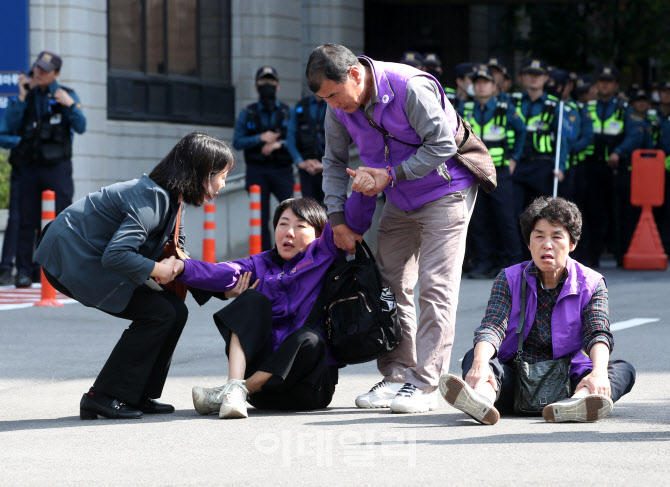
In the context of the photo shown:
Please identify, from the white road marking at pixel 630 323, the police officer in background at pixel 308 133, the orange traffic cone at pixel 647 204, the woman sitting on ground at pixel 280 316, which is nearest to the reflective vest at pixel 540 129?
the orange traffic cone at pixel 647 204

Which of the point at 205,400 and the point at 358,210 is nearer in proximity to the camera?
the point at 205,400

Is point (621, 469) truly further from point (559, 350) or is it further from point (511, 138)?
point (511, 138)

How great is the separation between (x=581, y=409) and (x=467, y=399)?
0.52m

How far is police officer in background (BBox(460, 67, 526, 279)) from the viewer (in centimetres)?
1412

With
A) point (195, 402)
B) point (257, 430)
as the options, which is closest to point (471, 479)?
point (257, 430)

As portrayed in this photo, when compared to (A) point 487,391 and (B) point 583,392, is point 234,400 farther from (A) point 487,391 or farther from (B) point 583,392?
(B) point 583,392

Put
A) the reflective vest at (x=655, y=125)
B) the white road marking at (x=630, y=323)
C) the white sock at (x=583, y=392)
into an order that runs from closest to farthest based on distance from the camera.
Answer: the white sock at (x=583, y=392), the white road marking at (x=630, y=323), the reflective vest at (x=655, y=125)

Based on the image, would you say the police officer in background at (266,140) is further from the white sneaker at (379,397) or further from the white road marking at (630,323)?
the white sneaker at (379,397)

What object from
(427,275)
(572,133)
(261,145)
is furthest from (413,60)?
(427,275)

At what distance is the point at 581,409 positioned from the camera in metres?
5.87

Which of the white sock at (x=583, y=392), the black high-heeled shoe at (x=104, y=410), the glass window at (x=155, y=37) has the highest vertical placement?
the glass window at (x=155, y=37)

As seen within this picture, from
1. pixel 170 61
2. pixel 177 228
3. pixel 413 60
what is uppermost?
pixel 170 61

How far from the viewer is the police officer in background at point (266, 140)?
1459 cm

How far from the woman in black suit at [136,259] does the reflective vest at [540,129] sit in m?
8.52
